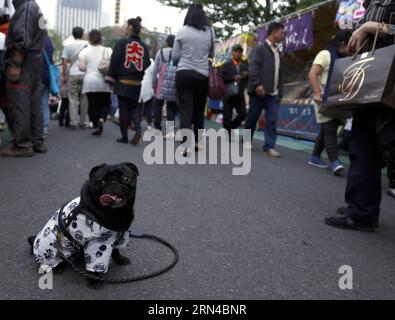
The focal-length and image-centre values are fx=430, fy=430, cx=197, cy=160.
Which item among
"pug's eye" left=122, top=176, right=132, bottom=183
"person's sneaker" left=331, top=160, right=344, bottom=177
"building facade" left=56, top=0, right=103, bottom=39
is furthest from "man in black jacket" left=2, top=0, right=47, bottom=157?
"building facade" left=56, top=0, right=103, bottom=39

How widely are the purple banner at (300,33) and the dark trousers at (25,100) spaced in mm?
6673

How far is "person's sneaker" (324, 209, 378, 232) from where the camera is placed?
3230 millimetres

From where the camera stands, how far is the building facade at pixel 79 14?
107875mm

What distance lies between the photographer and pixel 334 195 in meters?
4.43

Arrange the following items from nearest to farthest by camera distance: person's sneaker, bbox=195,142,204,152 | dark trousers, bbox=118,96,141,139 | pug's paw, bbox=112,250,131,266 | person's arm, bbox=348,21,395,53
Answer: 1. pug's paw, bbox=112,250,131,266
2. person's arm, bbox=348,21,395,53
3. person's sneaker, bbox=195,142,204,152
4. dark trousers, bbox=118,96,141,139

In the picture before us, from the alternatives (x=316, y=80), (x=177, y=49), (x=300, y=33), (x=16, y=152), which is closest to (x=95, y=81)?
(x=177, y=49)

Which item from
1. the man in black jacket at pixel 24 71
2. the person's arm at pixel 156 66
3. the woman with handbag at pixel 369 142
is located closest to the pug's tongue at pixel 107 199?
the woman with handbag at pixel 369 142

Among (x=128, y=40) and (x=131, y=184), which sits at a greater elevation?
(x=128, y=40)

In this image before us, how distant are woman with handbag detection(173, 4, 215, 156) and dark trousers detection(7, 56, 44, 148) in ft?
6.28

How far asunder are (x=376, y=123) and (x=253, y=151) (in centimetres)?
429

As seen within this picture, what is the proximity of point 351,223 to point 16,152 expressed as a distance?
3930 mm

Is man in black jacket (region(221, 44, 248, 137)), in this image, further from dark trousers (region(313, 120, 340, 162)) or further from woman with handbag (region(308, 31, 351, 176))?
dark trousers (region(313, 120, 340, 162))
